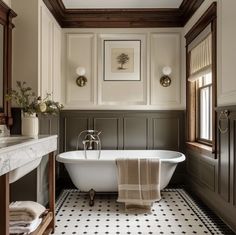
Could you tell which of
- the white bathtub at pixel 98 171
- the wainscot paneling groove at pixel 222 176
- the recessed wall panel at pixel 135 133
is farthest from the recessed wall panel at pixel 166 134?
the white bathtub at pixel 98 171

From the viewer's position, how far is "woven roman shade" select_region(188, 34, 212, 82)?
262 centimetres

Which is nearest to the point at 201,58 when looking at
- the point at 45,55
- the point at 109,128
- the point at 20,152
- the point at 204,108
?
the point at 204,108

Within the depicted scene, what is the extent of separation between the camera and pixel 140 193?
2.53 metres

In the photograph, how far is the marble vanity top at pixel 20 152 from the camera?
121 centimetres

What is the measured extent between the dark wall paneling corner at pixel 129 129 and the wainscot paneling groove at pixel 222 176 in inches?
27.7

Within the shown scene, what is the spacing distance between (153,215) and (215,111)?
1.22 m

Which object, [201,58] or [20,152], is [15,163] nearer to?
[20,152]

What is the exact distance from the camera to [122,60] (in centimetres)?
354

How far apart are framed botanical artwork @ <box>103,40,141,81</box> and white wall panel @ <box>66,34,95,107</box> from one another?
0.72ft

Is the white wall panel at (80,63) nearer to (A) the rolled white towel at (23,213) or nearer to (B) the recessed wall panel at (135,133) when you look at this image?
(B) the recessed wall panel at (135,133)

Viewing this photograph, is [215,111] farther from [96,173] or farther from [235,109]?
[96,173]

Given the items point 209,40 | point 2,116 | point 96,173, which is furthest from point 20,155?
point 209,40

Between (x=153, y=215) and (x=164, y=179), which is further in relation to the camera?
(x=164, y=179)

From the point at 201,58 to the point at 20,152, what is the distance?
2.31m
